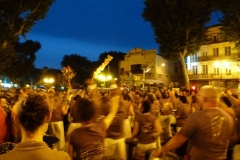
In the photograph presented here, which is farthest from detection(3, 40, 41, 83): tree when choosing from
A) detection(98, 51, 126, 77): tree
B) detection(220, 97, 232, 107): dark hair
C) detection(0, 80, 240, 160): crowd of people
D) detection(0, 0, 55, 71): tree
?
Answer: detection(220, 97, 232, 107): dark hair

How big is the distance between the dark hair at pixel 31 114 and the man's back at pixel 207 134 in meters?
2.01

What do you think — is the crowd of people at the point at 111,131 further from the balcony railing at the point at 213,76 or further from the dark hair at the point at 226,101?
the balcony railing at the point at 213,76

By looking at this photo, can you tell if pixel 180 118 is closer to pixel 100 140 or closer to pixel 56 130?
pixel 56 130

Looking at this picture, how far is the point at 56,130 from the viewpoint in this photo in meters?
8.66

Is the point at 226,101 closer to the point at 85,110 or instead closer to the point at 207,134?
the point at 207,134

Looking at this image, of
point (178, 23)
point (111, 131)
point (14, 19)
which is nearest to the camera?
point (111, 131)

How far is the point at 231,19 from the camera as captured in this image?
26.0 metres

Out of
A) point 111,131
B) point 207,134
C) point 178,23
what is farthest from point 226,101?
point 178,23

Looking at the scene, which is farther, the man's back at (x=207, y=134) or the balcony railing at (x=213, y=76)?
the balcony railing at (x=213, y=76)

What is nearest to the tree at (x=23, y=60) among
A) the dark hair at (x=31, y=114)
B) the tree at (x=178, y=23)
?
the tree at (x=178, y=23)

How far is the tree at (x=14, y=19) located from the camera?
23.9m

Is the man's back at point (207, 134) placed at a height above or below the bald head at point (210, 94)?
below

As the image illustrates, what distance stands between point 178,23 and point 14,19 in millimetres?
16223

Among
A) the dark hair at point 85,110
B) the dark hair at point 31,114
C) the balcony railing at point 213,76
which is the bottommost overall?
the dark hair at point 85,110
